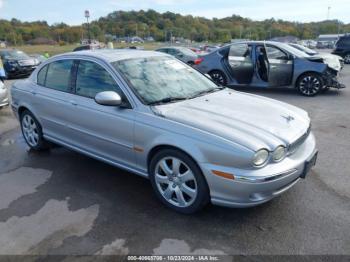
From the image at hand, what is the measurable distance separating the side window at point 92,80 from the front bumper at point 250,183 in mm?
1527

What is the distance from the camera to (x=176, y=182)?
3293 mm

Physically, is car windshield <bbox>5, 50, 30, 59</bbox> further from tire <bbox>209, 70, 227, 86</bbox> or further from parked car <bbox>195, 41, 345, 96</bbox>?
parked car <bbox>195, 41, 345, 96</bbox>

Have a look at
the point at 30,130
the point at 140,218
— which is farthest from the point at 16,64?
the point at 140,218

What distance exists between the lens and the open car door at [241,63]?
964 centimetres

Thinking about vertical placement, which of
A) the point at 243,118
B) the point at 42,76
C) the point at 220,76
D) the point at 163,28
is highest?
the point at 163,28

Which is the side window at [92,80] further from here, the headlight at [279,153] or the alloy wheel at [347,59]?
the alloy wheel at [347,59]

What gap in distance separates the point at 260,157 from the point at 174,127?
854 mm

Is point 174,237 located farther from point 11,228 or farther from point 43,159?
point 43,159

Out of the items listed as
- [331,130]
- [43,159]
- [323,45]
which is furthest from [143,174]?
[323,45]

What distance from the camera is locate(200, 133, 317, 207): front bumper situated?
9.25ft

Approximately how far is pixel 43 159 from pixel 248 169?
3.38 m

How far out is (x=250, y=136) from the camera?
2.92 metres

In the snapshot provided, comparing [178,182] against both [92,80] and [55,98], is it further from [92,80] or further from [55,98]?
[55,98]

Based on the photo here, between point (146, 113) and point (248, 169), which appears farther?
point (146, 113)
